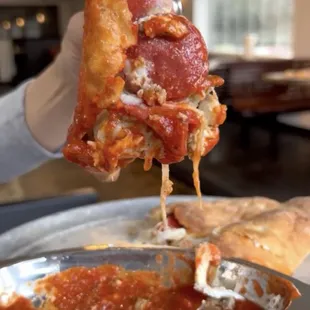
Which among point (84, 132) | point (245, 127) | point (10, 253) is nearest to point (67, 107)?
point (10, 253)

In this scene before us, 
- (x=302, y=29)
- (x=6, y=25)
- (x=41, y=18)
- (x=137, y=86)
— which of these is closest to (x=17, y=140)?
(x=137, y=86)

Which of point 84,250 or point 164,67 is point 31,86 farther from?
point 164,67

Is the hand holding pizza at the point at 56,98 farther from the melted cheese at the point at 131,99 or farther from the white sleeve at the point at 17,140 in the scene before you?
the melted cheese at the point at 131,99

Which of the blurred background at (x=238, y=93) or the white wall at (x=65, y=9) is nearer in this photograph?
the blurred background at (x=238, y=93)

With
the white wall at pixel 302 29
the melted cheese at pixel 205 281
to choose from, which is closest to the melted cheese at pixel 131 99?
the melted cheese at pixel 205 281

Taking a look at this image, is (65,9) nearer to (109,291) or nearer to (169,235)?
(169,235)

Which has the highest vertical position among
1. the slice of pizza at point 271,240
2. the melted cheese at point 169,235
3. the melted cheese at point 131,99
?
the melted cheese at point 131,99
